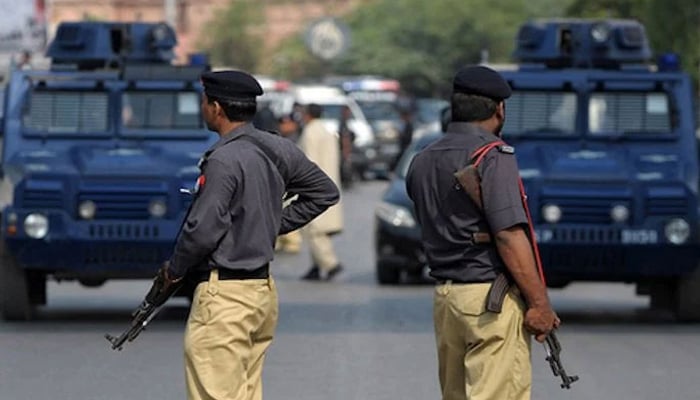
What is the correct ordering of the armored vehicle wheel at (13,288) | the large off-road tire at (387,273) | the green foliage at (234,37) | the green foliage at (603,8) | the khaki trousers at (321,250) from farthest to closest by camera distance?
the green foliage at (234,37), the green foliage at (603,8), the khaki trousers at (321,250), the large off-road tire at (387,273), the armored vehicle wheel at (13,288)

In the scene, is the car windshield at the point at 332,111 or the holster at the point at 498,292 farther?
the car windshield at the point at 332,111

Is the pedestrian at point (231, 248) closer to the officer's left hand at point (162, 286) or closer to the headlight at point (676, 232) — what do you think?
the officer's left hand at point (162, 286)

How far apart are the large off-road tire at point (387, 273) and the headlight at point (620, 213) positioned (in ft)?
15.2

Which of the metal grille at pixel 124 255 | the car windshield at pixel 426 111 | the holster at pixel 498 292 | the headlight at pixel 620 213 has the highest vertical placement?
the holster at pixel 498 292

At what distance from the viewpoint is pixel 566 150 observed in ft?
51.5

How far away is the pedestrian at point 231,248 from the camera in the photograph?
7.51 m

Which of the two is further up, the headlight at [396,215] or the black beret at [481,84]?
the black beret at [481,84]

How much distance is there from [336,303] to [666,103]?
3.42 metres

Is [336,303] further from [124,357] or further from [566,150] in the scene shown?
[124,357]

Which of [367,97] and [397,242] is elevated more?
[397,242]

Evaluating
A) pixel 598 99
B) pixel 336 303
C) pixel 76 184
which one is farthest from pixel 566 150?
pixel 76 184

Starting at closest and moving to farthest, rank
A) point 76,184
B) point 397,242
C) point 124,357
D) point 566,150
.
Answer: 1. point 124,357
2. point 76,184
3. point 566,150
4. point 397,242

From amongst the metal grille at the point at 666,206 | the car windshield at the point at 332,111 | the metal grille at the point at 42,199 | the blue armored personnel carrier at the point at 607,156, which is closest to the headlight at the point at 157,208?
the metal grille at the point at 42,199

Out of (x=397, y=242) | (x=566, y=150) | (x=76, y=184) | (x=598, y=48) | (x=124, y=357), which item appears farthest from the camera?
(x=397, y=242)
